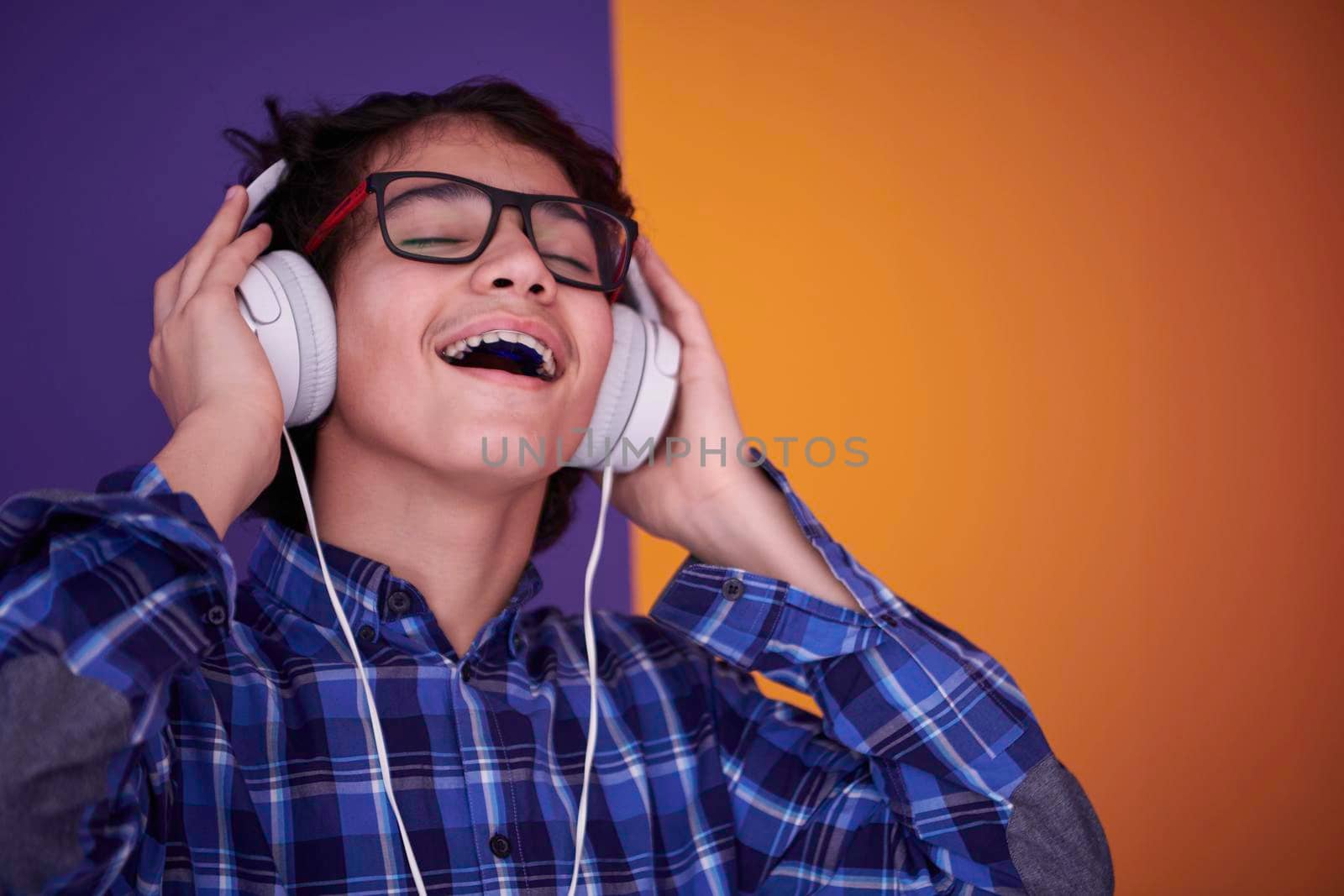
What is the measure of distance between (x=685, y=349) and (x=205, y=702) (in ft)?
2.91

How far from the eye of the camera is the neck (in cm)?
163

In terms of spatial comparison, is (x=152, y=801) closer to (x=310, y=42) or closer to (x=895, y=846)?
(x=895, y=846)

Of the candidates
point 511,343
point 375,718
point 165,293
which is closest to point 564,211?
point 511,343

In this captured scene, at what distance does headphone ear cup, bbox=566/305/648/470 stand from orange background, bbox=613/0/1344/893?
86 cm

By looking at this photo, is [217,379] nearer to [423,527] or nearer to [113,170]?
[423,527]

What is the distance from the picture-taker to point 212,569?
3.68 ft

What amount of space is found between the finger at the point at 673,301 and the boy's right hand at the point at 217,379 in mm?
617

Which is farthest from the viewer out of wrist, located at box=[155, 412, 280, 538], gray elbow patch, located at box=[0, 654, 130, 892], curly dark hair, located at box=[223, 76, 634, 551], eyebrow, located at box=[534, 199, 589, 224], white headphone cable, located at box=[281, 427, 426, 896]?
curly dark hair, located at box=[223, 76, 634, 551]

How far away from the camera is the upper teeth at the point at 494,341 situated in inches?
60.7

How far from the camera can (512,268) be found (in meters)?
1.56

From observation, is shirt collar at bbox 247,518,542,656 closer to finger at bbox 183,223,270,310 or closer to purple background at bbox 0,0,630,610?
finger at bbox 183,223,270,310

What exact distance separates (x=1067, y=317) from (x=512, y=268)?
1.53m

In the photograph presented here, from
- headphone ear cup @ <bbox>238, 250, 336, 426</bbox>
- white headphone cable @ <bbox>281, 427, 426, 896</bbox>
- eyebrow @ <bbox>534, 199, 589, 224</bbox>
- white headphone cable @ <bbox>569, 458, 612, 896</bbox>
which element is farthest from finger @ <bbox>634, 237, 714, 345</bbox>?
white headphone cable @ <bbox>281, 427, 426, 896</bbox>

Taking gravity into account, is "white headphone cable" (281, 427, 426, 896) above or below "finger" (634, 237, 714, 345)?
below
